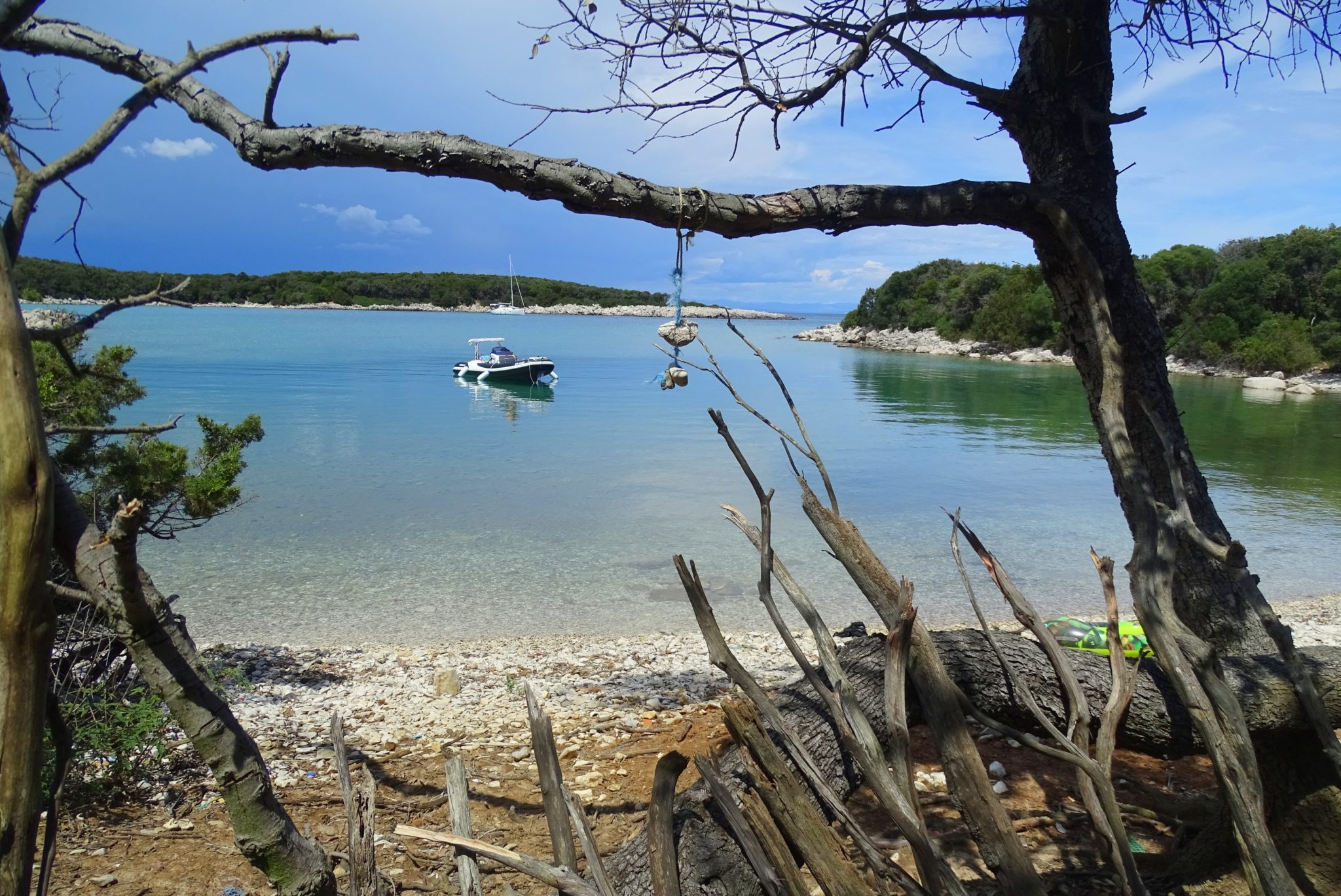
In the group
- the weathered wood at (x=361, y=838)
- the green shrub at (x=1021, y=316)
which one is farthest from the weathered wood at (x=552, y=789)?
the green shrub at (x=1021, y=316)

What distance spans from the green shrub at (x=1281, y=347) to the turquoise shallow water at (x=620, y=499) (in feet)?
21.4

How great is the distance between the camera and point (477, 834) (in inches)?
141

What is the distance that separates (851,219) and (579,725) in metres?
3.35

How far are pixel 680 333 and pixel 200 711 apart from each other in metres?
2.47

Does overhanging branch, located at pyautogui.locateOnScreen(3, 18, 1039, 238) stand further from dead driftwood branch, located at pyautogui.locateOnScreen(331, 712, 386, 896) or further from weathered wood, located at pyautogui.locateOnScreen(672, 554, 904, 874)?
dead driftwood branch, located at pyautogui.locateOnScreen(331, 712, 386, 896)

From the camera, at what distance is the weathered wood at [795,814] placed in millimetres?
2068

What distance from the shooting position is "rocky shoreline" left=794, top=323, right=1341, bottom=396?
40.0 meters

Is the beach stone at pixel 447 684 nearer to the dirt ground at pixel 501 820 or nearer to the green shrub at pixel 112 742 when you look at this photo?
the dirt ground at pixel 501 820

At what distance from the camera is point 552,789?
1.88m

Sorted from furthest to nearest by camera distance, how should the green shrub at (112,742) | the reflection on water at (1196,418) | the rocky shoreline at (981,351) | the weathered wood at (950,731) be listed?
1. the rocky shoreline at (981,351)
2. the reflection on water at (1196,418)
3. the green shrub at (112,742)
4. the weathered wood at (950,731)

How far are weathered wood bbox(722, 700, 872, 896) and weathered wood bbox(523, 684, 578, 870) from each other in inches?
20.5

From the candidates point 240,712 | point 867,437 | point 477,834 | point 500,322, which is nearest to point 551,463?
point 867,437

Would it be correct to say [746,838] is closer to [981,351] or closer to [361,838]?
[361,838]

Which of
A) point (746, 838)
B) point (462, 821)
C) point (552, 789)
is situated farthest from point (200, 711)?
point (746, 838)
